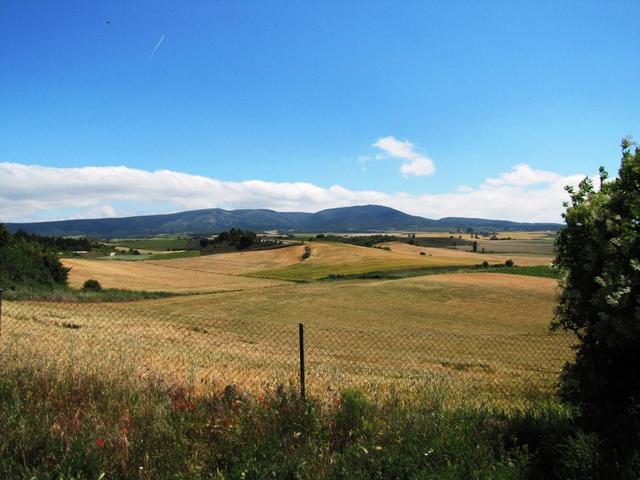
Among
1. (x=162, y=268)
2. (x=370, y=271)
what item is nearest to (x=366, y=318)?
(x=370, y=271)

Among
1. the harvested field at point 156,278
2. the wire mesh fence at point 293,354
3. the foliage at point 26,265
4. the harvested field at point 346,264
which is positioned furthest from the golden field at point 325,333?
the foliage at point 26,265

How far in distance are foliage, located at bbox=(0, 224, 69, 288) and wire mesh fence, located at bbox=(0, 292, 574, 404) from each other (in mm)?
17412

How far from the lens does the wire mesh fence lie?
836 centimetres

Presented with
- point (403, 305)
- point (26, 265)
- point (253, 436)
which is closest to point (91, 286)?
point (26, 265)

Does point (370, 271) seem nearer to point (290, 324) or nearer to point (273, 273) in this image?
point (273, 273)

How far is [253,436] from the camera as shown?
5.02 meters

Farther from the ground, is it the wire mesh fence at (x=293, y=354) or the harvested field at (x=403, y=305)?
the wire mesh fence at (x=293, y=354)

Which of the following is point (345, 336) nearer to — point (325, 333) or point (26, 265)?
point (325, 333)

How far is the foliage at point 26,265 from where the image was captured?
1468 inches

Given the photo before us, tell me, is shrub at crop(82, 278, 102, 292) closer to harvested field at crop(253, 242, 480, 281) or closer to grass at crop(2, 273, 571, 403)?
grass at crop(2, 273, 571, 403)

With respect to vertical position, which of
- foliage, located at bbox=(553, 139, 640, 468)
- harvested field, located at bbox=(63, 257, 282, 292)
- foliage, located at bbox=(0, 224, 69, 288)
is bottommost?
harvested field, located at bbox=(63, 257, 282, 292)

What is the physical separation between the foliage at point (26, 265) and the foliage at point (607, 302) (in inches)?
1499

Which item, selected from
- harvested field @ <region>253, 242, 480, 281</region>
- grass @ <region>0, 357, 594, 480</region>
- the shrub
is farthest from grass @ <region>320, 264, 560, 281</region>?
grass @ <region>0, 357, 594, 480</region>

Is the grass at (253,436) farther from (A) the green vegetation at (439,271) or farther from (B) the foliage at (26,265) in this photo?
(A) the green vegetation at (439,271)
